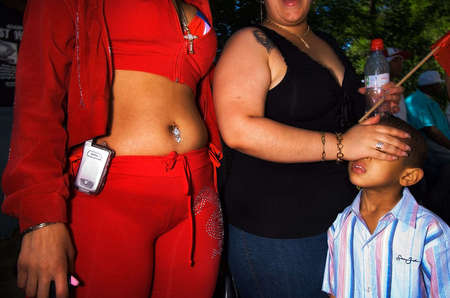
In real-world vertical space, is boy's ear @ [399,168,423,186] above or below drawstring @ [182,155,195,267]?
above

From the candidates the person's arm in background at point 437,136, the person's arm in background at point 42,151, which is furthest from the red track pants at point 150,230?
the person's arm in background at point 437,136

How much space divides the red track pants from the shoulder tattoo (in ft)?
1.70

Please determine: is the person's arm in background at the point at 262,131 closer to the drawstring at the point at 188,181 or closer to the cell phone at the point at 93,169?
the drawstring at the point at 188,181

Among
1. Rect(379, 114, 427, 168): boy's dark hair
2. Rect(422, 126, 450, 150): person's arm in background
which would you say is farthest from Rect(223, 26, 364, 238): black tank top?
Rect(422, 126, 450, 150): person's arm in background

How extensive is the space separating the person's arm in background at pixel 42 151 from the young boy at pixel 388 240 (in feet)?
3.69

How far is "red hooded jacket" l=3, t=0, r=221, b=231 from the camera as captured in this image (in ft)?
3.57

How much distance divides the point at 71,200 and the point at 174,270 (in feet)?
1.61

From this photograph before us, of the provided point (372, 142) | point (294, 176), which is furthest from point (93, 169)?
point (372, 142)

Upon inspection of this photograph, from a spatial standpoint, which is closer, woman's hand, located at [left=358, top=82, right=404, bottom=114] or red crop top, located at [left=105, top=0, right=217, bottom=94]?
red crop top, located at [left=105, top=0, right=217, bottom=94]

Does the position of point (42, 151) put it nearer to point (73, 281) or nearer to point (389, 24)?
point (73, 281)

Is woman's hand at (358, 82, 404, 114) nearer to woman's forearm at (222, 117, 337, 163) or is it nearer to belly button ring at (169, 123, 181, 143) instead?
woman's forearm at (222, 117, 337, 163)

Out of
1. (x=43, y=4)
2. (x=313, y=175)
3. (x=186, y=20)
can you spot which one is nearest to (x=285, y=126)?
(x=313, y=175)

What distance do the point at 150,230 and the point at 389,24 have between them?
46.5 feet

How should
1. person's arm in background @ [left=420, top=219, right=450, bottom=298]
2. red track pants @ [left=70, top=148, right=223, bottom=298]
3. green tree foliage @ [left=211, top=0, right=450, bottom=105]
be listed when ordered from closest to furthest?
red track pants @ [left=70, top=148, right=223, bottom=298]
person's arm in background @ [left=420, top=219, right=450, bottom=298]
green tree foliage @ [left=211, top=0, right=450, bottom=105]
